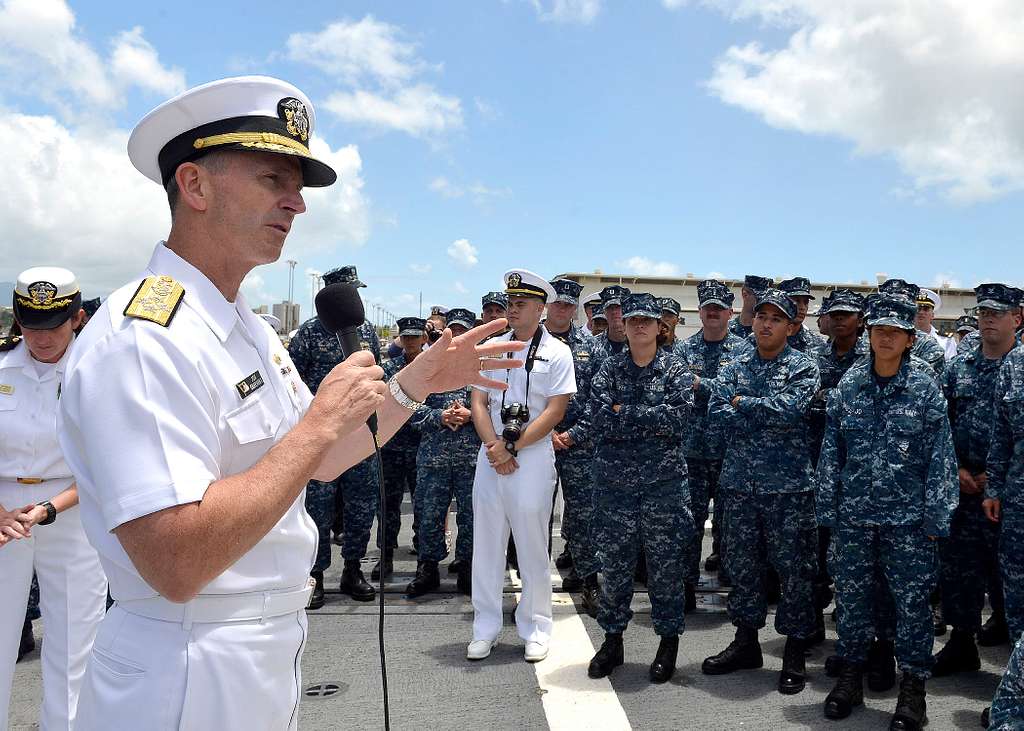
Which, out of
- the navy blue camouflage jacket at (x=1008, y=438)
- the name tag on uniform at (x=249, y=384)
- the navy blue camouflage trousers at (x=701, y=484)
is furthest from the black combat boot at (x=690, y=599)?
the name tag on uniform at (x=249, y=384)

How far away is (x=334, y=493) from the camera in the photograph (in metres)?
5.73

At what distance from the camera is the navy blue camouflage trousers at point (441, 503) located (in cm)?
596

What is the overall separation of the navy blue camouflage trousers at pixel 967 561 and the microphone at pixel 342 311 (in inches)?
170

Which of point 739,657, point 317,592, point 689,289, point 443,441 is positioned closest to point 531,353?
point 443,441

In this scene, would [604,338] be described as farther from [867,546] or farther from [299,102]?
[299,102]

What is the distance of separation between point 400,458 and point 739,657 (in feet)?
11.8

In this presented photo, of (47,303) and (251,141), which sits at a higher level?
(251,141)

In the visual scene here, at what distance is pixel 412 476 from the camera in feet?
23.9

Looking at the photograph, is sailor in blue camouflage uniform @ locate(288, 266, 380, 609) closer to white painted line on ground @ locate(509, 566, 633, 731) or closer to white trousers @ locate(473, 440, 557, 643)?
white trousers @ locate(473, 440, 557, 643)

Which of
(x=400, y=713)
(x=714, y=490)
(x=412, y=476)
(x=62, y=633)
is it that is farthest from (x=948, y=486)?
(x=412, y=476)

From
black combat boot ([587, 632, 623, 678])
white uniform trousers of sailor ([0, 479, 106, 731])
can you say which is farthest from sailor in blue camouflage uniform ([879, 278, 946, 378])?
white uniform trousers of sailor ([0, 479, 106, 731])

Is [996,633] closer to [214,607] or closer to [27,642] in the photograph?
[214,607]

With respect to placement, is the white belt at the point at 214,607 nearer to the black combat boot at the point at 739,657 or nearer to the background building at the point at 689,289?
the black combat boot at the point at 739,657

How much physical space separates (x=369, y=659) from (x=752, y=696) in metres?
2.29
